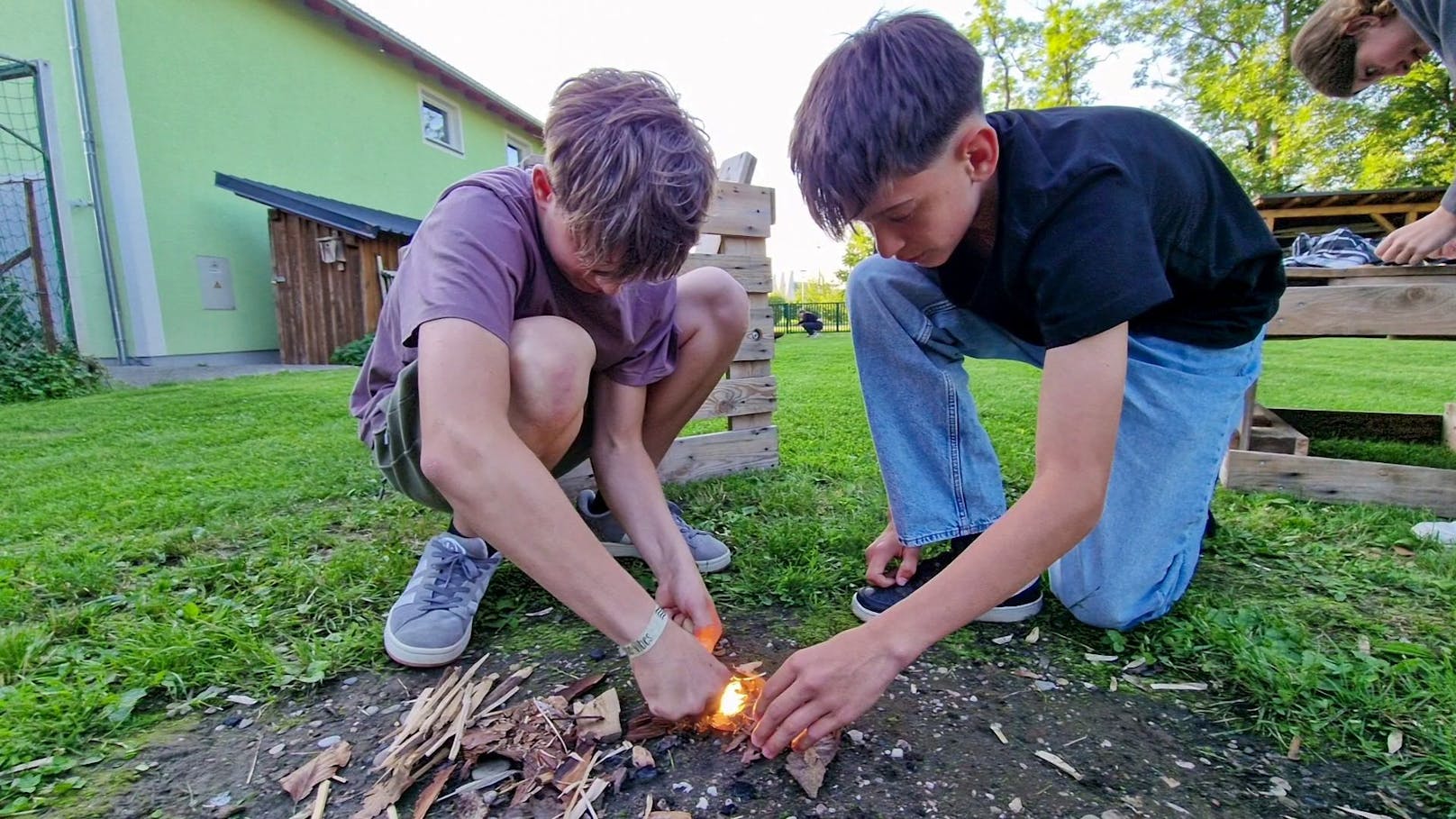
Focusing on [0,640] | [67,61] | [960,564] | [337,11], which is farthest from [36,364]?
[960,564]

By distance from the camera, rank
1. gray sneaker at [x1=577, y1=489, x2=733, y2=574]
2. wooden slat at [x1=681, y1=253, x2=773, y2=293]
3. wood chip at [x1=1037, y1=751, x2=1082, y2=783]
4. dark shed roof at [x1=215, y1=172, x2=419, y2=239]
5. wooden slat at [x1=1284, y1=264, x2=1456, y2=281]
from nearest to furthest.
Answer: wood chip at [x1=1037, y1=751, x2=1082, y2=783] → gray sneaker at [x1=577, y1=489, x2=733, y2=574] → wooden slat at [x1=1284, y1=264, x2=1456, y2=281] → wooden slat at [x1=681, y1=253, x2=773, y2=293] → dark shed roof at [x1=215, y1=172, x2=419, y2=239]

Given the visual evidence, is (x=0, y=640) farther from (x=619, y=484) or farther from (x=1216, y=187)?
(x=1216, y=187)

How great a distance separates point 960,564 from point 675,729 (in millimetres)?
583

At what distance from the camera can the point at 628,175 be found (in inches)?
47.8

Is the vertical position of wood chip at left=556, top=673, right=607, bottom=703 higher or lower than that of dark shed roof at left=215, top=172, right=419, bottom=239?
lower

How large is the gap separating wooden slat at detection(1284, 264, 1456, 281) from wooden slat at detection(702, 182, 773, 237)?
1.78m

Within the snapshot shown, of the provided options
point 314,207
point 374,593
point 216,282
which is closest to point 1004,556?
point 374,593

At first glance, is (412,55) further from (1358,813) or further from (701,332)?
(1358,813)

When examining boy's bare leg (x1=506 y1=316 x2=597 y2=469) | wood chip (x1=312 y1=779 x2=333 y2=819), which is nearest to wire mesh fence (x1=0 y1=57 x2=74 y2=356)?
boy's bare leg (x1=506 y1=316 x2=597 y2=469)

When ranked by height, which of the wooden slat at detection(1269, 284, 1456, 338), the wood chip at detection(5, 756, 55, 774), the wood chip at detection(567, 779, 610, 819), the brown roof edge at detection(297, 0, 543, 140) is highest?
the brown roof edge at detection(297, 0, 543, 140)

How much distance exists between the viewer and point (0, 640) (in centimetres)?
146

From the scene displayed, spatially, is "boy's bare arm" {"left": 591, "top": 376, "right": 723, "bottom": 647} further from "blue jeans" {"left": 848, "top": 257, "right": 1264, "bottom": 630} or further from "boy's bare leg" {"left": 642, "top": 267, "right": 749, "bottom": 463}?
"blue jeans" {"left": 848, "top": 257, "right": 1264, "bottom": 630}

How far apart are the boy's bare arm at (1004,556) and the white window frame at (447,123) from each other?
13.1 metres

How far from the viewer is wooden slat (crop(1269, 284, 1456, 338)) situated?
7.43ft
